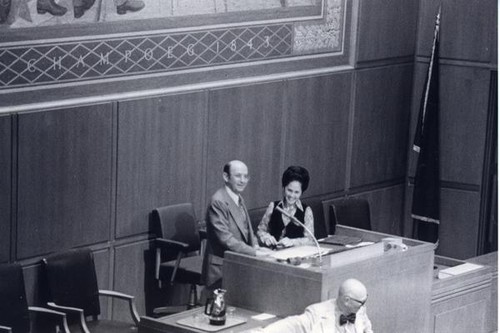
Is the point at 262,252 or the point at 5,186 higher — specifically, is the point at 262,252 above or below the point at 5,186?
below

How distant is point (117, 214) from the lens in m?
8.04

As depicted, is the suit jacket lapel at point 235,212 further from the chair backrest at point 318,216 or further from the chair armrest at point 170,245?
the chair backrest at point 318,216

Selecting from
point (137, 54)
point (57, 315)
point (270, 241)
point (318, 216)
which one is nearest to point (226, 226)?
point (270, 241)

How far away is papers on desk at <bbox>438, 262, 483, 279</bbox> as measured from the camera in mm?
7777

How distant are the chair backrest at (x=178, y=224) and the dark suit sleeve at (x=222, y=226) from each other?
118 centimetres

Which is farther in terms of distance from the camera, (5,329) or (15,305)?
(15,305)

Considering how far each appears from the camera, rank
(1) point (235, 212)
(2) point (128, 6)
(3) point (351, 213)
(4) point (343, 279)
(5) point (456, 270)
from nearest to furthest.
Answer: (4) point (343, 279)
(1) point (235, 212)
(2) point (128, 6)
(5) point (456, 270)
(3) point (351, 213)

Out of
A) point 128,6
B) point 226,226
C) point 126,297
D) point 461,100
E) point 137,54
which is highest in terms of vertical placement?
point 128,6

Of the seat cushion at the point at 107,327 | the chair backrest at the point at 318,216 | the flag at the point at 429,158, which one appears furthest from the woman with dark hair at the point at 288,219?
the flag at the point at 429,158

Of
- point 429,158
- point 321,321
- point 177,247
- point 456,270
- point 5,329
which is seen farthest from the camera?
point 429,158

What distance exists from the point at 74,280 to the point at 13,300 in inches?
Answer: 20.5

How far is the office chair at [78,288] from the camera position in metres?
7.24

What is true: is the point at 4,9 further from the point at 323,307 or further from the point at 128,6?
the point at 323,307

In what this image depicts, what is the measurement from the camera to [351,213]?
945 centimetres
